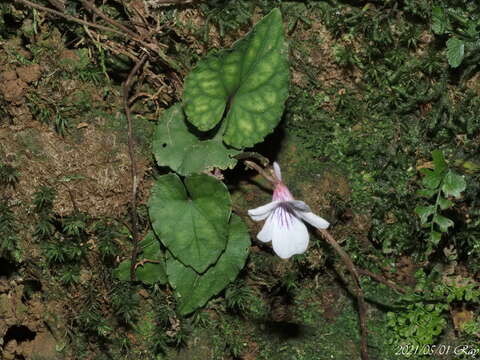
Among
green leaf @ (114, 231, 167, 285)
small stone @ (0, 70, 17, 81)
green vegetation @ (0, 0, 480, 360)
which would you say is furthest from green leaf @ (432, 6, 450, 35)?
small stone @ (0, 70, 17, 81)

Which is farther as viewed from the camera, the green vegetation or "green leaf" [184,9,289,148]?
the green vegetation

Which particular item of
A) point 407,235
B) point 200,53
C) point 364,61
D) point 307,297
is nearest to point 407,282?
point 407,235

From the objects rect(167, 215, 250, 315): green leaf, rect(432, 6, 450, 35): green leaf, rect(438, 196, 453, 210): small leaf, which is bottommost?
rect(167, 215, 250, 315): green leaf

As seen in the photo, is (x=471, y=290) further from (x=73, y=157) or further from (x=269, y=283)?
(x=73, y=157)

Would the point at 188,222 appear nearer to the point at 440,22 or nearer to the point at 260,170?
the point at 260,170

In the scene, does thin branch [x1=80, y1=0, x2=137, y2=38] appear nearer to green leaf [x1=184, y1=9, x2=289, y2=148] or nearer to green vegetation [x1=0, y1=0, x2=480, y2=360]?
green vegetation [x1=0, y1=0, x2=480, y2=360]

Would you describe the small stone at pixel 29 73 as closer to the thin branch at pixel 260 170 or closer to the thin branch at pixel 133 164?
the thin branch at pixel 133 164

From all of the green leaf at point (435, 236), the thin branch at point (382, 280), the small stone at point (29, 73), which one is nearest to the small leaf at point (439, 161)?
the green leaf at point (435, 236)

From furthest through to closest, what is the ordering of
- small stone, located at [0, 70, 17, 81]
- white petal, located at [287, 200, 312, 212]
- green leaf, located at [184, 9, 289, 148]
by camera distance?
small stone, located at [0, 70, 17, 81]
green leaf, located at [184, 9, 289, 148]
white petal, located at [287, 200, 312, 212]
